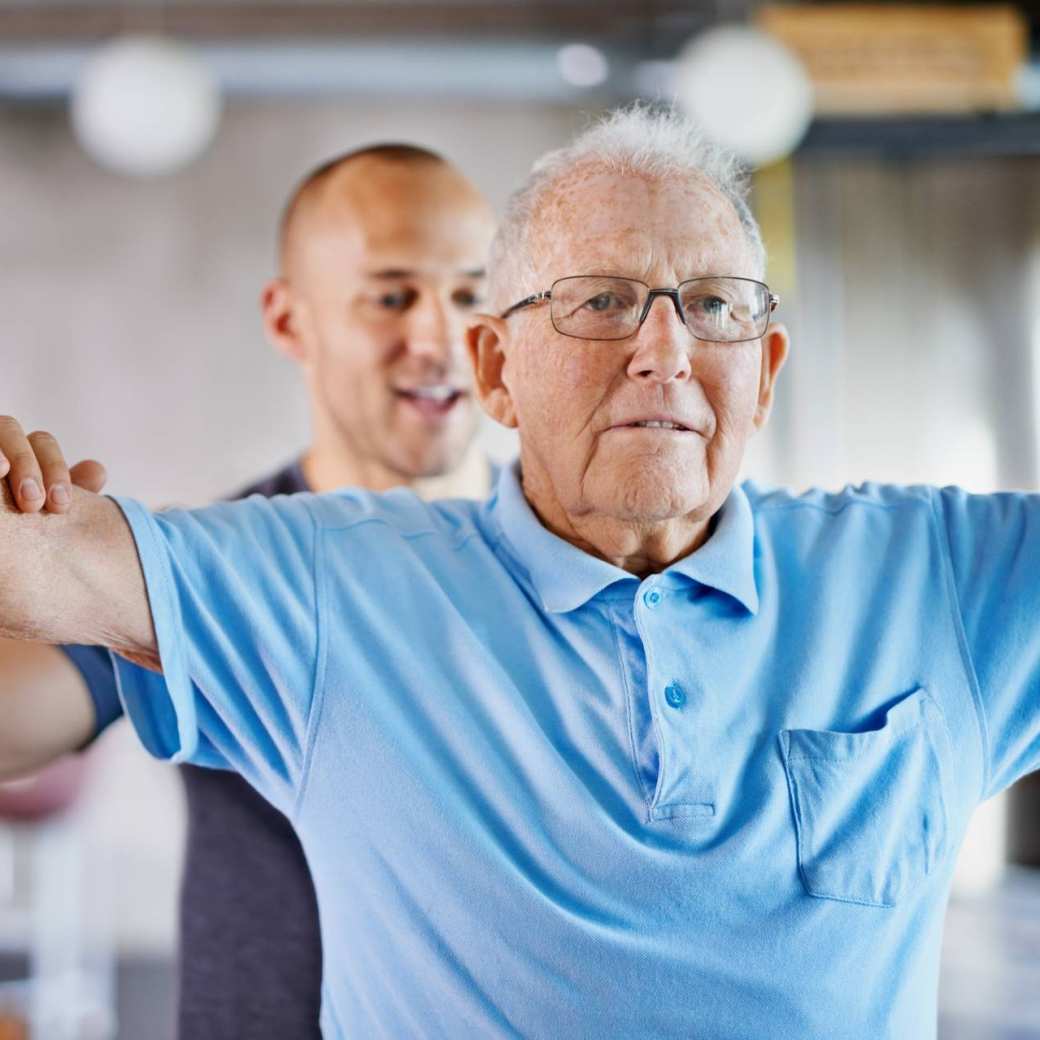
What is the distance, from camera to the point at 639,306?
145cm

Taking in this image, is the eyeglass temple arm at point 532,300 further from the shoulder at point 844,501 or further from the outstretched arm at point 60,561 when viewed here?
the outstretched arm at point 60,561

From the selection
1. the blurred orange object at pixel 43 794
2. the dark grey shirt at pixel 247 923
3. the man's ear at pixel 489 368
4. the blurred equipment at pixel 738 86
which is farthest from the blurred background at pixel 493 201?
the man's ear at pixel 489 368

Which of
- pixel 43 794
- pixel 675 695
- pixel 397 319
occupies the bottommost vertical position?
pixel 43 794

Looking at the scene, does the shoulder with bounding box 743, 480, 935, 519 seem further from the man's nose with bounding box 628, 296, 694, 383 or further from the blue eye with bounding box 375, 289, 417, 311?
the blue eye with bounding box 375, 289, 417, 311

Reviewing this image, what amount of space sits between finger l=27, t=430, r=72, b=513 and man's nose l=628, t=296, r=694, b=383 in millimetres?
570

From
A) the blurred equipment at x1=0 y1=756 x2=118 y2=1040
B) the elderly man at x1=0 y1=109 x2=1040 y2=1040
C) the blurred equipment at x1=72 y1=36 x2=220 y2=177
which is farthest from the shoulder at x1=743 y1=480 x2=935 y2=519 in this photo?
the blurred equipment at x1=72 y1=36 x2=220 y2=177

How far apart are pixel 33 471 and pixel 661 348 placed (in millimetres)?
625

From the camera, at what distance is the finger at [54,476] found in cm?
122

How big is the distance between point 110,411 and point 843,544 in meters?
4.65

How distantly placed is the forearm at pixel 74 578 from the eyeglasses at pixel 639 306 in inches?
20.2

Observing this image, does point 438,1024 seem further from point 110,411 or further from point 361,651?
point 110,411

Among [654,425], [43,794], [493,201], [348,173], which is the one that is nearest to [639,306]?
[654,425]

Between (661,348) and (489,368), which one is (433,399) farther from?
(661,348)

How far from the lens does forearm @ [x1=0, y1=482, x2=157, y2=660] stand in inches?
47.4
